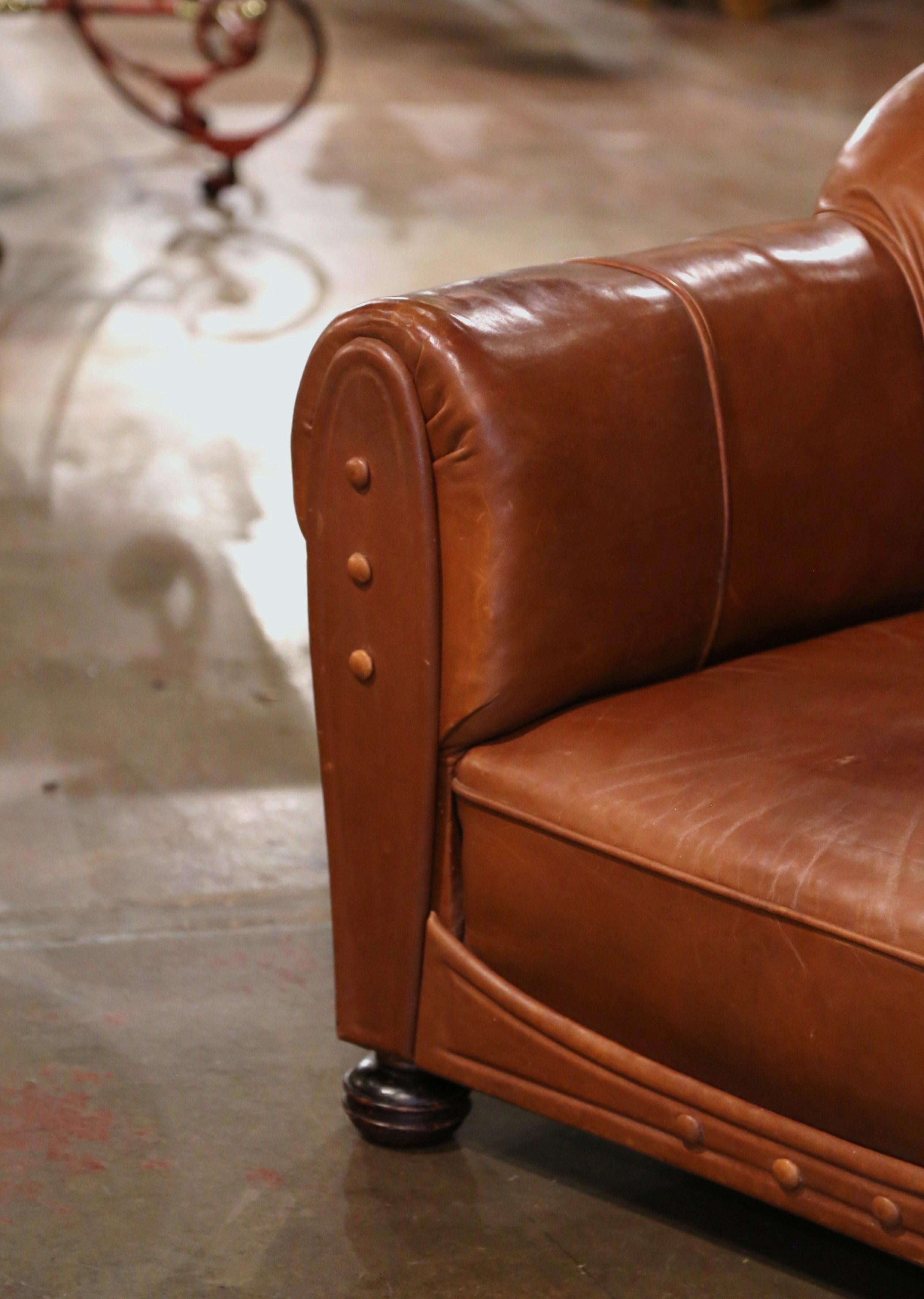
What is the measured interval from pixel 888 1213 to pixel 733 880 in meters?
0.23

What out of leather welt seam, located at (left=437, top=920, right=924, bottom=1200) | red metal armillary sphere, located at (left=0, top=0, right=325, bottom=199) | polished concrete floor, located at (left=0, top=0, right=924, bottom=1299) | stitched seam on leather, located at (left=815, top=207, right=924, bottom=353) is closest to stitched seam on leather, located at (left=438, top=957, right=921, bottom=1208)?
leather welt seam, located at (left=437, top=920, right=924, bottom=1200)

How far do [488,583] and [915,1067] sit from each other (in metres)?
0.43

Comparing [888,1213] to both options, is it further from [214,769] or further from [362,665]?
[214,769]

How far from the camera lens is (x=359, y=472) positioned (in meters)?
1.21

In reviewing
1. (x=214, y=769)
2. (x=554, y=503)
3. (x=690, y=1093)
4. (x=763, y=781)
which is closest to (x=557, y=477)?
(x=554, y=503)

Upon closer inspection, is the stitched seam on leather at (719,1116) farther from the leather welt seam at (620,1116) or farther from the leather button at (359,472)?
the leather button at (359,472)

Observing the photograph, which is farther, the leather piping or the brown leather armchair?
the leather piping

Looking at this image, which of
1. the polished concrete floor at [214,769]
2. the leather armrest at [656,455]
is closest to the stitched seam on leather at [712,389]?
the leather armrest at [656,455]

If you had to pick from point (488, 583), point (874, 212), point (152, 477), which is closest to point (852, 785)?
point (488, 583)

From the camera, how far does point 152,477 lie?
2.98 meters

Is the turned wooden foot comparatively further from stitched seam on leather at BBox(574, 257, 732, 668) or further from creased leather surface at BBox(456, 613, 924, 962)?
stitched seam on leather at BBox(574, 257, 732, 668)

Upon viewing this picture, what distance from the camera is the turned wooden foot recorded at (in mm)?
1365

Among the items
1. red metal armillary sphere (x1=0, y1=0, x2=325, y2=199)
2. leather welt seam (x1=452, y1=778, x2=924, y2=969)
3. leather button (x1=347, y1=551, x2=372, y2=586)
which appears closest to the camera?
leather welt seam (x1=452, y1=778, x2=924, y2=969)

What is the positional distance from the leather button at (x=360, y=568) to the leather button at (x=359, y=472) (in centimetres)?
5
